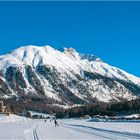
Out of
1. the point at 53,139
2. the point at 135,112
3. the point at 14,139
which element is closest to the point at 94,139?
the point at 53,139

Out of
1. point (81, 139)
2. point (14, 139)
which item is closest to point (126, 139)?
point (81, 139)

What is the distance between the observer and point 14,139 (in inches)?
1451

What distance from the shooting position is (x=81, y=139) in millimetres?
36812

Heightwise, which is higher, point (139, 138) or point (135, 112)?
point (135, 112)

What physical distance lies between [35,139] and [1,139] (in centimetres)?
276

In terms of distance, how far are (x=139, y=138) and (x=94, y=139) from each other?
11.9ft

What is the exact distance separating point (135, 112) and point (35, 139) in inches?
6545

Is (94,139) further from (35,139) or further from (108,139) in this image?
(35,139)

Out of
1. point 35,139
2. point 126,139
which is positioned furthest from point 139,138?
point 35,139

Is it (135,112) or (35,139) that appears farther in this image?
(135,112)

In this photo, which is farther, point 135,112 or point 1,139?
point 135,112

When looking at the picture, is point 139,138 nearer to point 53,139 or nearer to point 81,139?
point 81,139

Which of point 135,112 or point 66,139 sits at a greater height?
point 135,112

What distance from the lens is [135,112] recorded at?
655ft
